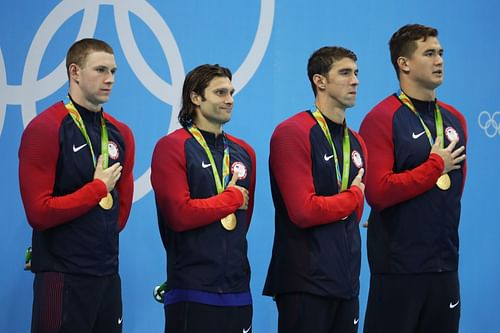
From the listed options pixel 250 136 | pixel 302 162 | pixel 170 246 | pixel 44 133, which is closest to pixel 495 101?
pixel 250 136

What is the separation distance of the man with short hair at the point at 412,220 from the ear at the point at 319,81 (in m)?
0.34

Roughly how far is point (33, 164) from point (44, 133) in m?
0.16

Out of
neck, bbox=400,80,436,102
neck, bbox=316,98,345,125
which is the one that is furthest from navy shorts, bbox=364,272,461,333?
neck, bbox=400,80,436,102

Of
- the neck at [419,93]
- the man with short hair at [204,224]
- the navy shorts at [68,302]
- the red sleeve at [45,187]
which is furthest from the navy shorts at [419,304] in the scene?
the red sleeve at [45,187]

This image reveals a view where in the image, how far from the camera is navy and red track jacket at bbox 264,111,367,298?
→ 434 centimetres

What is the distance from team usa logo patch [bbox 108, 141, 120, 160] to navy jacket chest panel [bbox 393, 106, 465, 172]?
1.50 meters

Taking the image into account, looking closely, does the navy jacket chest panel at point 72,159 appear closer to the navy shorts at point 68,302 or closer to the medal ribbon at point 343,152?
the navy shorts at point 68,302

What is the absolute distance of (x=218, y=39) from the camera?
6148 millimetres

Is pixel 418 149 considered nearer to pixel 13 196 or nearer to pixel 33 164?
pixel 33 164

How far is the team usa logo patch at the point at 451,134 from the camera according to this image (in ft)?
15.8

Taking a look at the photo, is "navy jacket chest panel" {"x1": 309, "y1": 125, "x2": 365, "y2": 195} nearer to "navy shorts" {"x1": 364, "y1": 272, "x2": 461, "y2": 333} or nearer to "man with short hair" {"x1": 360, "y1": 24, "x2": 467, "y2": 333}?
"man with short hair" {"x1": 360, "y1": 24, "x2": 467, "y2": 333}

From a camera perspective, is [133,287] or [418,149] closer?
[418,149]

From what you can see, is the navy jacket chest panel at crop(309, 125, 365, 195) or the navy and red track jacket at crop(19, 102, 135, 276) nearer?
the navy and red track jacket at crop(19, 102, 135, 276)

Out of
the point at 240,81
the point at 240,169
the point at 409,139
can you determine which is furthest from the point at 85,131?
the point at 240,81
